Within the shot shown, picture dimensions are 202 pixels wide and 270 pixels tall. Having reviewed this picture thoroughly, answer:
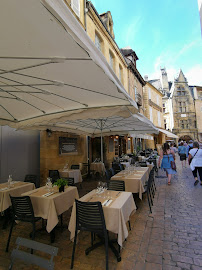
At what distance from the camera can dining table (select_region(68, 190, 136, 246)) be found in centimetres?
250

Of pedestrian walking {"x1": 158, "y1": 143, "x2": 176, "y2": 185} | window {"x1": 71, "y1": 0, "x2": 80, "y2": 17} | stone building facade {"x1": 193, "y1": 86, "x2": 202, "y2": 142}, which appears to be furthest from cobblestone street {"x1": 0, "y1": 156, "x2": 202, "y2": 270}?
stone building facade {"x1": 193, "y1": 86, "x2": 202, "y2": 142}

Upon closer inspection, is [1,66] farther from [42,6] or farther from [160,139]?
[160,139]

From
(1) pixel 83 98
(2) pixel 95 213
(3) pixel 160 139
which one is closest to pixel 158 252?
(2) pixel 95 213

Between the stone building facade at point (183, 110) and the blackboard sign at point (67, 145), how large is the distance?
33.1 metres

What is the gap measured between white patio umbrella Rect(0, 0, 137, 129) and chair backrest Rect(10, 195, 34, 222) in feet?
6.34

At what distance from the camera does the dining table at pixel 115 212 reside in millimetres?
2496

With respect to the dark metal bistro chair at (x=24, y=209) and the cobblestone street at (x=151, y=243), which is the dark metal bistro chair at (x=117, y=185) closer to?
the cobblestone street at (x=151, y=243)

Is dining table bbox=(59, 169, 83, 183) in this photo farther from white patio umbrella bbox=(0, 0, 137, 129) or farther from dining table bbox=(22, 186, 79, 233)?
white patio umbrella bbox=(0, 0, 137, 129)

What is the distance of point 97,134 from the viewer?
30.9ft

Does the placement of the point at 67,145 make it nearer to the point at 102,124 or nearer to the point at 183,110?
the point at 102,124

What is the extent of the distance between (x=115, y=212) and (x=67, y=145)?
22.2 ft

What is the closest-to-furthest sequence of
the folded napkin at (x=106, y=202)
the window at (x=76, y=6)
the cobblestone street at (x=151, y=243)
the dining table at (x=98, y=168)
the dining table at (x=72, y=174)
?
the cobblestone street at (x=151, y=243) → the folded napkin at (x=106, y=202) → the dining table at (x=72, y=174) → the window at (x=76, y=6) → the dining table at (x=98, y=168)

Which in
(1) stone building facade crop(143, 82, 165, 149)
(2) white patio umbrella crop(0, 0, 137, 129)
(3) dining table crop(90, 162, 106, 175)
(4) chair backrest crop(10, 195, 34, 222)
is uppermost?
(1) stone building facade crop(143, 82, 165, 149)

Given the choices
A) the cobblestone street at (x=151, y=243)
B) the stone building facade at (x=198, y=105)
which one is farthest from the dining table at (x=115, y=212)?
the stone building facade at (x=198, y=105)
